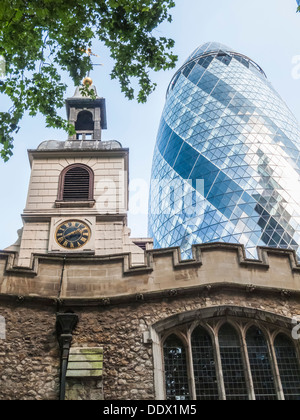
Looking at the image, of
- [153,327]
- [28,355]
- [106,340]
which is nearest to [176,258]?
[153,327]

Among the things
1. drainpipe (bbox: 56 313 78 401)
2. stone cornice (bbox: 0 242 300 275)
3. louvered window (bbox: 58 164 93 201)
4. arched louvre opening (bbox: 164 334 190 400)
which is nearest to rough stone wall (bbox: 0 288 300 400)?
drainpipe (bbox: 56 313 78 401)

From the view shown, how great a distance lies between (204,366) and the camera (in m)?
7.44

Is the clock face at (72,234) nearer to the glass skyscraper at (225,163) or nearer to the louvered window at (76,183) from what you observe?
the louvered window at (76,183)

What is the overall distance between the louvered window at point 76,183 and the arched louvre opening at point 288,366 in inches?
452

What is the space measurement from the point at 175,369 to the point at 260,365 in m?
1.41

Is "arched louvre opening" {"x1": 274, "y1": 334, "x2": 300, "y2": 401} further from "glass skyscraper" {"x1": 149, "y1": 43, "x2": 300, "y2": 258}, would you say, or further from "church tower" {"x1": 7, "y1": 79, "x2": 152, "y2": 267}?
"glass skyscraper" {"x1": 149, "y1": 43, "x2": 300, "y2": 258}

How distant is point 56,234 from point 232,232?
122 feet

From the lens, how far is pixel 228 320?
782cm

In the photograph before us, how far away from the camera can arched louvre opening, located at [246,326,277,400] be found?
725cm

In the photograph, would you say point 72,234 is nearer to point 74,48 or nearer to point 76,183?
point 76,183

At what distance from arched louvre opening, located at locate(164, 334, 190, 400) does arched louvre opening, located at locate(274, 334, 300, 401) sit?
5.18ft

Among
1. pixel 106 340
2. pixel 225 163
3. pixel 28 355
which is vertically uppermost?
pixel 225 163
